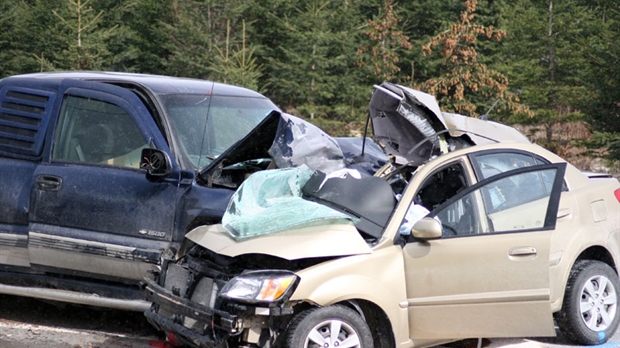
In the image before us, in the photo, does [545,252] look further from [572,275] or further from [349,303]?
[349,303]

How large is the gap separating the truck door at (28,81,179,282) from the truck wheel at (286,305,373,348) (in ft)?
5.35

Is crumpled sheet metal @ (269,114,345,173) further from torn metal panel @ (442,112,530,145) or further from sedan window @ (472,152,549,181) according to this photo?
sedan window @ (472,152,549,181)

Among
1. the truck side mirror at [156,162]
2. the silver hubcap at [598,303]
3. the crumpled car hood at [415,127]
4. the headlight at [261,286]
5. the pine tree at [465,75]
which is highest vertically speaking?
the pine tree at [465,75]

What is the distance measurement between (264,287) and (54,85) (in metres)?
3.11

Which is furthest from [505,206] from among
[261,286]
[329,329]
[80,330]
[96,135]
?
[80,330]

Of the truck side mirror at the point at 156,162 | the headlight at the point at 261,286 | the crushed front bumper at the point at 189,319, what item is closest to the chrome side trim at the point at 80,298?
the crushed front bumper at the point at 189,319

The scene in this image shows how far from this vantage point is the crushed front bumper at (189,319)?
4750 millimetres

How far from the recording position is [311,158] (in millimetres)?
6082

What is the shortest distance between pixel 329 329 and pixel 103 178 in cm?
245

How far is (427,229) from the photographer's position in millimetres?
5145

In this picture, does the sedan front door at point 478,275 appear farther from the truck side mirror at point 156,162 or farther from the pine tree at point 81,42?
the pine tree at point 81,42

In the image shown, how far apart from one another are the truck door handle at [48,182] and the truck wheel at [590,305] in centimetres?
391

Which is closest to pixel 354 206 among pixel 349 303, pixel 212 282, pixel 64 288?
pixel 349 303

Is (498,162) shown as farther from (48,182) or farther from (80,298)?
(48,182)
